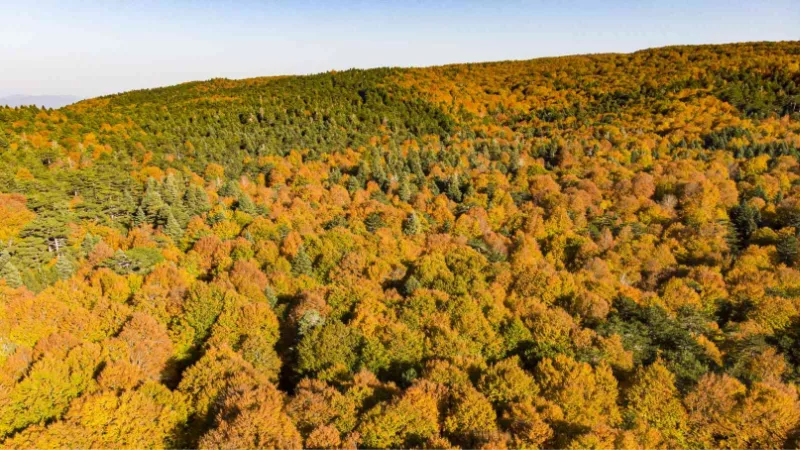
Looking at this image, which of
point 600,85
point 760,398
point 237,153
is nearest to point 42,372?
point 760,398

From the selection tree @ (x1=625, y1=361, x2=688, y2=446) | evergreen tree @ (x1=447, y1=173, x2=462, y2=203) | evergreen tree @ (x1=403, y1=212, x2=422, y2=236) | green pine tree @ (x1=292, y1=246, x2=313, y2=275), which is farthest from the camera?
evergreen tree @ (x1=447, y1=173, x2=462, y2=203)

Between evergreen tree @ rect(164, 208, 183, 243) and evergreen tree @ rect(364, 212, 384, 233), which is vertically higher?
evergreen tree @ rect(164, 208, 183, 243)

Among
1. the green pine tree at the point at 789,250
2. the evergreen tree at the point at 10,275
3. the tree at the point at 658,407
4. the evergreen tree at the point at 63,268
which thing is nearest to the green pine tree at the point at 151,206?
the evergreen tree at the point at 63,268

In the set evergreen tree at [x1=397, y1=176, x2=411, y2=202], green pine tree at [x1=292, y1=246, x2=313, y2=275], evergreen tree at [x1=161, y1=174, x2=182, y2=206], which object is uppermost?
evergreen tree at [x1=161, y1=174, x2=182, y2=206]

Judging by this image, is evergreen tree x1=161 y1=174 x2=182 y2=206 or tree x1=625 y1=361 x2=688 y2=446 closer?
tree x1=625 y1=361 x2=688 y2=446

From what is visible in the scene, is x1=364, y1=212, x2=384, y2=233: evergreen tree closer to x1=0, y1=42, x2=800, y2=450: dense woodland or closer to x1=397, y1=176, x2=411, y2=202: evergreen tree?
x1=0, y1=42, x2=800, y2=450: dense woodland

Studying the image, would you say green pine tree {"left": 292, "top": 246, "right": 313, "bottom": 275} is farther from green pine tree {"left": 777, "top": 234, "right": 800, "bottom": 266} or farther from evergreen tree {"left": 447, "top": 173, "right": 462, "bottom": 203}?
green pine tree {"left": 777, "top": 234, "right": 800, "bottom": 266}

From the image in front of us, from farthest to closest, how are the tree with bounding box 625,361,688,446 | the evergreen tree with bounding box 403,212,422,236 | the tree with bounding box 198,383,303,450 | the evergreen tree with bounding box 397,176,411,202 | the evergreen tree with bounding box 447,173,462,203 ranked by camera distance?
the evergreen tree with bounding box 447,173,462,203 → the evergreen tree with bounding box 397,176,411,202 → the evergreen tree with bounding box 403,212,422,236 → the tree with bounding box 625,361,688,446 → the tree with bounding box 198,383,303,450

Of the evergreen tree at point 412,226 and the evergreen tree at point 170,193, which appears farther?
the evergreen tree at point 412,226

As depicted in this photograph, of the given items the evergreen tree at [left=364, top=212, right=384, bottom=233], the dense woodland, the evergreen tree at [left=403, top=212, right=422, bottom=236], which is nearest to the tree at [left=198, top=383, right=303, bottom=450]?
the dense woodland

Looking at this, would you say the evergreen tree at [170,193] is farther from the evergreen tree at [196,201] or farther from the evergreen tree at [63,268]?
the evergreen tree at [63,268]
